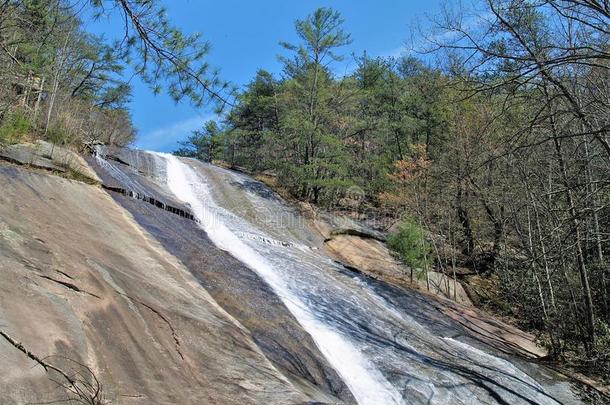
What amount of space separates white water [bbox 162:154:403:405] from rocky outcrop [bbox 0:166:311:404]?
1613 millimetres

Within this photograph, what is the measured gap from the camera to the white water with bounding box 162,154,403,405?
6.44 meters

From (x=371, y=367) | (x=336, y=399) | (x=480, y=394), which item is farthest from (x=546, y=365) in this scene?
(x=336, y=399)

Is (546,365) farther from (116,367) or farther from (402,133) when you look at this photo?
(402,133)

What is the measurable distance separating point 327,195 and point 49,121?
1233 cm

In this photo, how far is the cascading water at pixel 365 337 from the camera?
6.82 metres

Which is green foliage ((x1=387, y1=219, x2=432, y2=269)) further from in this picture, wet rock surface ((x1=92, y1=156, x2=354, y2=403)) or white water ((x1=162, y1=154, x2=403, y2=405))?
wet rock surface ((x1=92, y1=156, x2=354, y2=403))

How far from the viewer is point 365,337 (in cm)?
812

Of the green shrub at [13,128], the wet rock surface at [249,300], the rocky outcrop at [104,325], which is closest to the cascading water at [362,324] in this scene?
the wet rock surface at [249,300]

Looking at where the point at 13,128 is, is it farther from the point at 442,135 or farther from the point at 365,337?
the point at 442,135

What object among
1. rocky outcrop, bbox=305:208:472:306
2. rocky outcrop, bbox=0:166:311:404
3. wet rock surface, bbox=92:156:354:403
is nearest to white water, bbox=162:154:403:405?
wet rock surface, bbox=92:156:354:403

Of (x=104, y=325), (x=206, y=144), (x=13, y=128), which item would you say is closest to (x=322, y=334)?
(x=104, y=325)

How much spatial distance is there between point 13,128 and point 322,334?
8377mm

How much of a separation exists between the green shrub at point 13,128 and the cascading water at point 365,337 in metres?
4.54

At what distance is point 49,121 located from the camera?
46.0ft
